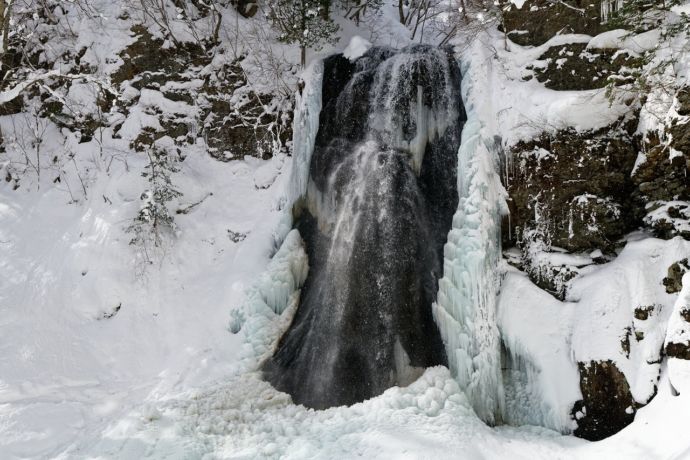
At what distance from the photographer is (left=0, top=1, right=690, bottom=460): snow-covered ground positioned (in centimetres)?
430

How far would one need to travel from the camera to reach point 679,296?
4055 mm

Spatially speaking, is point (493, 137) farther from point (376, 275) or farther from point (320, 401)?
point (320, 401)

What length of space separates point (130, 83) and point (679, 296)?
9377mm

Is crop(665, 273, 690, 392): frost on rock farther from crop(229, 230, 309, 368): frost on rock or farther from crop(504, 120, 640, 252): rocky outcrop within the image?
crop(229, 230, 309, 368): frost on rock

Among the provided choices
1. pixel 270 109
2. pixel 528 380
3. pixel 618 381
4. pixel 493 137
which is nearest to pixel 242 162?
pixel 270 109

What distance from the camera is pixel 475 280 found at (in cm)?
523

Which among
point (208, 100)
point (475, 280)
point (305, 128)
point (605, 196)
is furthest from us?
point (208, 100)

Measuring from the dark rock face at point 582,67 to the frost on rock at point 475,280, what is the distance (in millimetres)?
1116

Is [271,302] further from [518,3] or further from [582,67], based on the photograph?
[518,3]

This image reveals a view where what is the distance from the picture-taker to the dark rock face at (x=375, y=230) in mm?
5578

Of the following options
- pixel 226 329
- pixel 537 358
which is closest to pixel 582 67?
pixel 537 358

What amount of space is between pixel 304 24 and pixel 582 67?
16.3ft

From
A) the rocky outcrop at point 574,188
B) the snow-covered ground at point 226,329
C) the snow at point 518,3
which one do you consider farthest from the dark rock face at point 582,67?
the snow at point 518,3

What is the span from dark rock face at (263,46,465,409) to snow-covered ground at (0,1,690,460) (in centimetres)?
35
